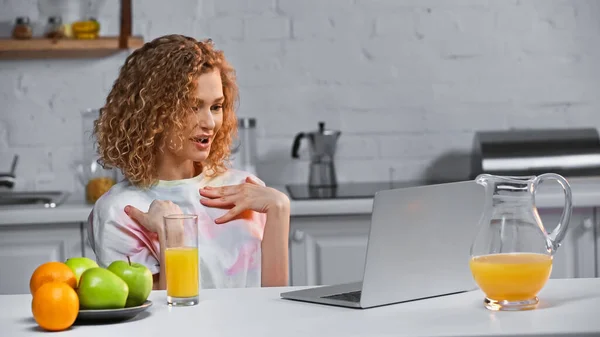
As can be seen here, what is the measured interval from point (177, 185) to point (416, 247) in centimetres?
70

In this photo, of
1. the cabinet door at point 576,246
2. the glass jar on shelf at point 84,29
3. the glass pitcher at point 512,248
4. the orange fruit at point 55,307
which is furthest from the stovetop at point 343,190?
the orange fruit at point 55,307

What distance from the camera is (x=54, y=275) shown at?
4.37 feet

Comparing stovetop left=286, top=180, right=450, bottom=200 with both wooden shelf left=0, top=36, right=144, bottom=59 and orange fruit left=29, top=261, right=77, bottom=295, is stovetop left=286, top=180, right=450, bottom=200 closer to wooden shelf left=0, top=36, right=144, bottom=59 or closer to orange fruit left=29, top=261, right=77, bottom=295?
wooden shelf left=0, top=36, right=144, bottom=59

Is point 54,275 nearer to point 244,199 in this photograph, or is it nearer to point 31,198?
point 244,199

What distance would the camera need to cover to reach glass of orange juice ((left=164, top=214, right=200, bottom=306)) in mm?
1402

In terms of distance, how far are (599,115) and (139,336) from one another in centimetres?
255

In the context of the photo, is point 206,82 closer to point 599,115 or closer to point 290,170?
point 290,170

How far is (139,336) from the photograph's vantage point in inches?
48.3

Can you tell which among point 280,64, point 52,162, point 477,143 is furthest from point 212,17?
point 477,143

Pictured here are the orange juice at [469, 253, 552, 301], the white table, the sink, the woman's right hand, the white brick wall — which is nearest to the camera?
the white table

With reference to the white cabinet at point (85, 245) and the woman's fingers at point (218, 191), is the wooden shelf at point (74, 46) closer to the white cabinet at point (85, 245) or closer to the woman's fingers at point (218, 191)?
the white cabinet at point (85, 245)

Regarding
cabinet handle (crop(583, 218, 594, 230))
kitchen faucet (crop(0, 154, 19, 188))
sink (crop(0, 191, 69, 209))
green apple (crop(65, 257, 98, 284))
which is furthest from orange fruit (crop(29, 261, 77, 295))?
cabinet handle (crop(583, 218, 594, 230))

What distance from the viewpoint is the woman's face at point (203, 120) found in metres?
1.88

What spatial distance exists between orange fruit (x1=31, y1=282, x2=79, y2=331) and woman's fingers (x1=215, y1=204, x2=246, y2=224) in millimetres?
638
